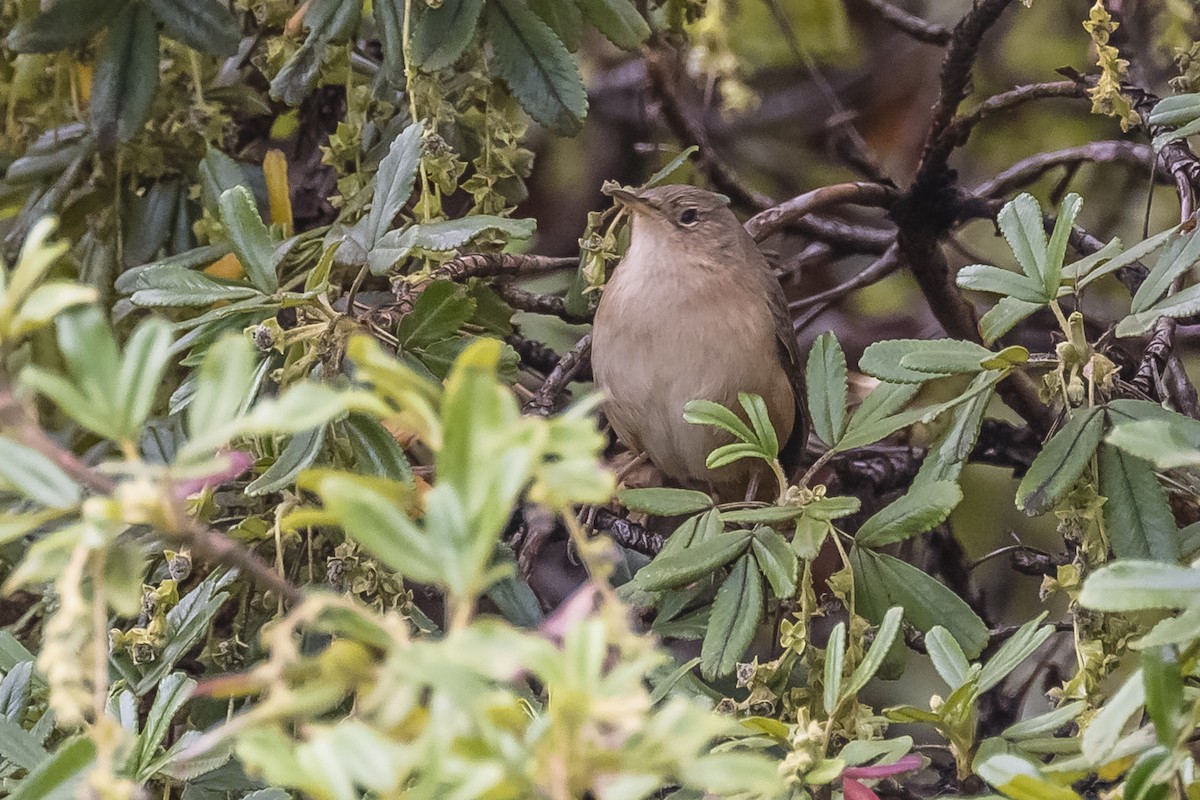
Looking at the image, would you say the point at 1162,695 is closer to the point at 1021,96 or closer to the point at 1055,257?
the point at 1055,257

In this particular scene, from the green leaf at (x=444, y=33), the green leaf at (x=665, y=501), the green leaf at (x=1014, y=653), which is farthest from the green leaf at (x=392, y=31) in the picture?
the green leaf at (x=1014, y=653)

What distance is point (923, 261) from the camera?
2529mm

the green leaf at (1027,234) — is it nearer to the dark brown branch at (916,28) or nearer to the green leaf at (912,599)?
the green leaf at (912,599)

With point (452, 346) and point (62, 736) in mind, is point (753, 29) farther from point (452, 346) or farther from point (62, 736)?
point (62, 736)

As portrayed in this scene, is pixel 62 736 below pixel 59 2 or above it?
below

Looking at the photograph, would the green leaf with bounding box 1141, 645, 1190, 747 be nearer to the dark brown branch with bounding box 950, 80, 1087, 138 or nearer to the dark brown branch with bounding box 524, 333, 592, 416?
the dark brown branch with bounding box 524, 333, 592, 416

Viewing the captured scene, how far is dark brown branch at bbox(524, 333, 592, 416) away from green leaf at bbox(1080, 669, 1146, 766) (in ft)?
3.72

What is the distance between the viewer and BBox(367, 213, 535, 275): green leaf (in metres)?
1.61

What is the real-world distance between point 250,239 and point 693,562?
0.70m

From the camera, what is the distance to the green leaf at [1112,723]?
3.07 ft

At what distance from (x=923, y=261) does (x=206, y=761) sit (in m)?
1.72

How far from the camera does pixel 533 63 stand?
1926mm

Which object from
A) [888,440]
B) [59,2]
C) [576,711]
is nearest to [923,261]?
[888,440]

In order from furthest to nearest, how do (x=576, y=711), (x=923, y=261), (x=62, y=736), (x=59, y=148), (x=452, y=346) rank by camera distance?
(x=923, y=261) < (x=59, y=148) < (x=452, y=346) < (x=62, y=736) < (x=576, y=711)
